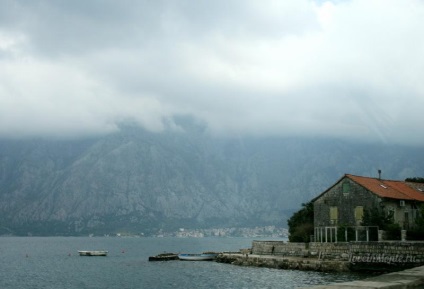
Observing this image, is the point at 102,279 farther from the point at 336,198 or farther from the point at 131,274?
the point at 336,198

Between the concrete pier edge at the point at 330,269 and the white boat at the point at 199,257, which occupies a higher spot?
the concrete pier edge at the point at 330,269

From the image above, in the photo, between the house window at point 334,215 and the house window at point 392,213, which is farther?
the house window at point 334,215

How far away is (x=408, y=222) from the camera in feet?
208

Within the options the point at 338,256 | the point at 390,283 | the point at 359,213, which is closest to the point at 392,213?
the point at 359,213

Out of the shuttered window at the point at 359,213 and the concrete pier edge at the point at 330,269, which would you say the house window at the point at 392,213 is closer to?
the shuttered window at the point at 359,213

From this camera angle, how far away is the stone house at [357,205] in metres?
61.2

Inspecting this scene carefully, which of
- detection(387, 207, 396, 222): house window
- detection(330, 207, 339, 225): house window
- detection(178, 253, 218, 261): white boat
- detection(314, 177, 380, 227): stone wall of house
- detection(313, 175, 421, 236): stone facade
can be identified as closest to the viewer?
detection(387, 207, 396, 222): house window

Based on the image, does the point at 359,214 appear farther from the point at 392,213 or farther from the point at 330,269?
the point at 330,269

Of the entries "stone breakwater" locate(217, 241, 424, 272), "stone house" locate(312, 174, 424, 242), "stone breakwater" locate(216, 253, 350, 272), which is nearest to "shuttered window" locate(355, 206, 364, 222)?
"stone house" locate(312, 174, 424, 242)

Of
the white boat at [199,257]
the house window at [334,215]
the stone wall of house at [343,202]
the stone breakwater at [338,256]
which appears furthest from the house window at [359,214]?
the white boat at [199,257]

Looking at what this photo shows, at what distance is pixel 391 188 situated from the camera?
66.2 meters

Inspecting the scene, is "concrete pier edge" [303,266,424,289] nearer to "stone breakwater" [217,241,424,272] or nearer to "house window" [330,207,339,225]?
"stone breakwater" [217,241,424,272]

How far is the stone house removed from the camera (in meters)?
61.2

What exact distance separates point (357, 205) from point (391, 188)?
22.0 ft
